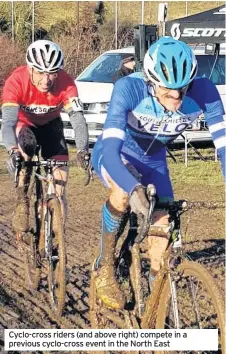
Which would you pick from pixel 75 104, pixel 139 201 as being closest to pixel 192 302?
pixel 139 201

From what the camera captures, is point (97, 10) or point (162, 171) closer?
point (162, 171)

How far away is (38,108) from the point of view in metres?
6.98

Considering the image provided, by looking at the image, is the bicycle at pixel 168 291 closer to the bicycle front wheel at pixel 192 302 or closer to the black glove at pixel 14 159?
the bicycle front wheel at pixel 192 302

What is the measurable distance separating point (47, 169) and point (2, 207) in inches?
174

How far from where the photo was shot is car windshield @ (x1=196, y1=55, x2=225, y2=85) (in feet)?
52.8

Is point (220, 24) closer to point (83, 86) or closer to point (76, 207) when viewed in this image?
point (83, 86)

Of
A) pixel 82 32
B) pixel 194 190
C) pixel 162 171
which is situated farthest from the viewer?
pixel 82 32

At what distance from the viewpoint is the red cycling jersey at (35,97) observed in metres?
6.79

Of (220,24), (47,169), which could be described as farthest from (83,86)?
(47,169)

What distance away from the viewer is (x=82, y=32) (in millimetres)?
23328

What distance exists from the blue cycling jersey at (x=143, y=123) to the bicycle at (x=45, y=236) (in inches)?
52.4

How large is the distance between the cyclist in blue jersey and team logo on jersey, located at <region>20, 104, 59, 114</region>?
2.07m

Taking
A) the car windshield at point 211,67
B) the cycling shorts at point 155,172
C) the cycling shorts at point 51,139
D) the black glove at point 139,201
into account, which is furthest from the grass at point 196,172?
the black glove at point 139,201

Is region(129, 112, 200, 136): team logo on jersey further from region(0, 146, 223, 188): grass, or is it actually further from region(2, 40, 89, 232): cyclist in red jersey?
region(0, 146, 223, 188): grass
